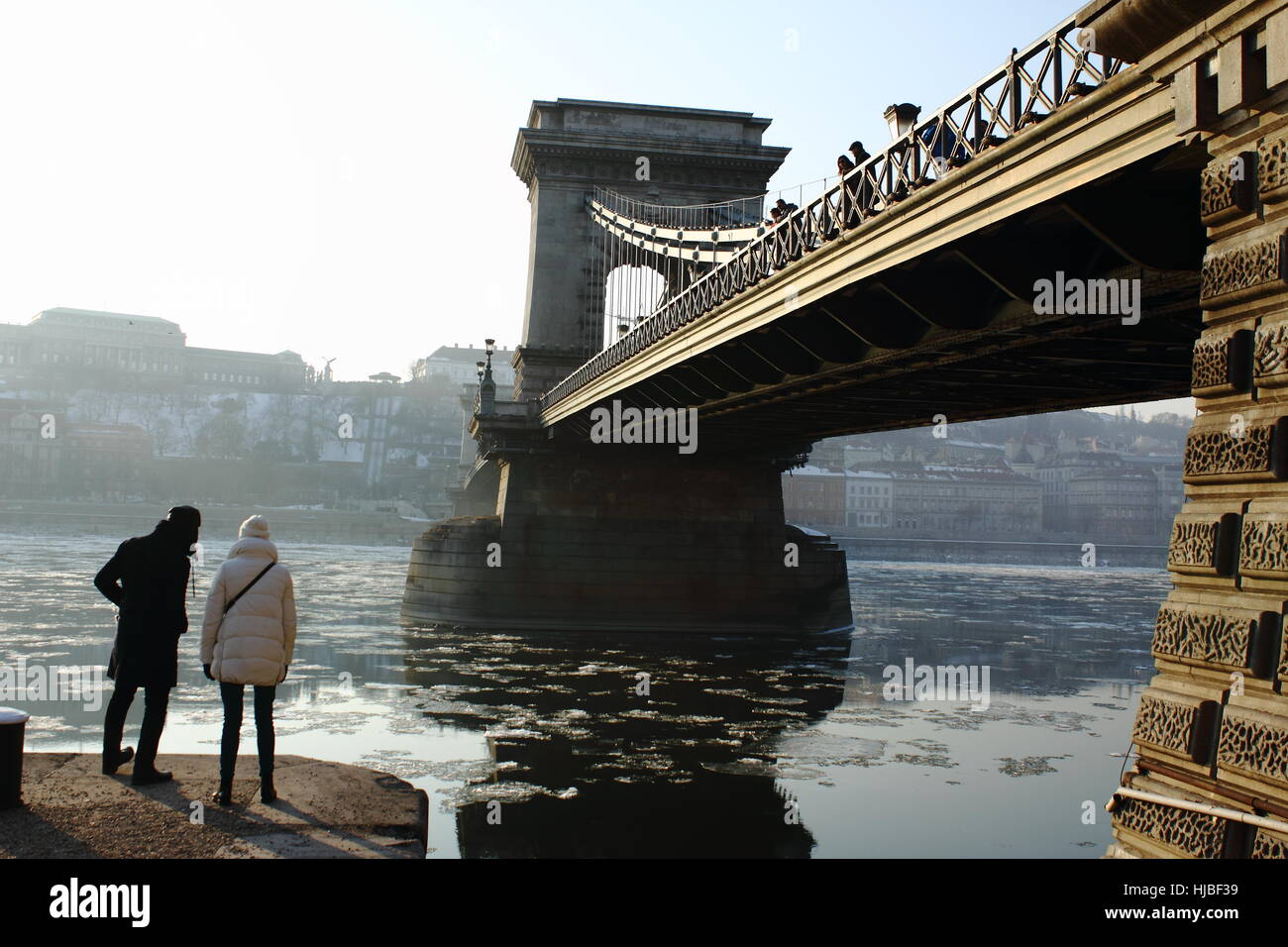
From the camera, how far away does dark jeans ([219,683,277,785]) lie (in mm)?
6465

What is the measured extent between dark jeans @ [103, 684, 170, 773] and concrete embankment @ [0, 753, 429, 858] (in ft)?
0.57

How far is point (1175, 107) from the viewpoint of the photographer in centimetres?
625

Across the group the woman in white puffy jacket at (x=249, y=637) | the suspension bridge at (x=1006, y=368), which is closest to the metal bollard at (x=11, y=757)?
the woman in white puffy jacket at (x=249, y=637)

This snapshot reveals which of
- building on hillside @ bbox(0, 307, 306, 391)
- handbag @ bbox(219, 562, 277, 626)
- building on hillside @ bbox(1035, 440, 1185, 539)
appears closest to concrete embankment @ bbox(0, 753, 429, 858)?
handbag @ bbox(219, 562, 277, 626)

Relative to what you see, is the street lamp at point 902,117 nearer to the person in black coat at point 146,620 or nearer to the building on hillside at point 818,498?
the person in black coat at point 146,620

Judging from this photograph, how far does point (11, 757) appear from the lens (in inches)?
239

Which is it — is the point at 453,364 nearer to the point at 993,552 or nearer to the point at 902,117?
the point at 993,552

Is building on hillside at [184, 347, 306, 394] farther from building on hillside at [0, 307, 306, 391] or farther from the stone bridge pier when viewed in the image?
the stone bridge pier

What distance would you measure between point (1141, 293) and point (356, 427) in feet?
473

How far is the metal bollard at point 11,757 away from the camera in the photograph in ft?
19.8

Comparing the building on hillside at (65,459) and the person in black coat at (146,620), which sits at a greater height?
the building on hillside at (65,459)

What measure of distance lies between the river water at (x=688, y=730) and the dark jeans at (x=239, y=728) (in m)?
2.92

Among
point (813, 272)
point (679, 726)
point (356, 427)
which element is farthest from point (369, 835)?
point (356, 427)
